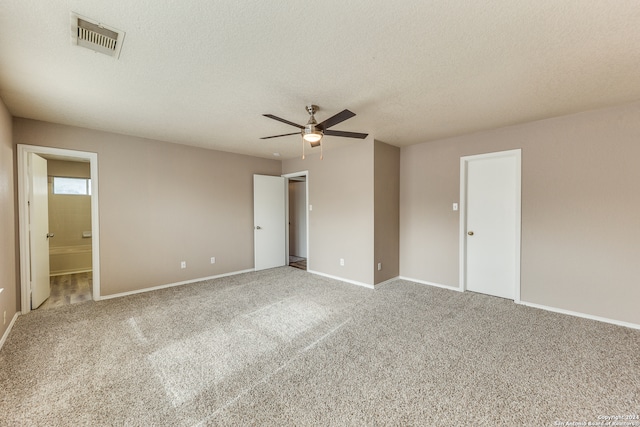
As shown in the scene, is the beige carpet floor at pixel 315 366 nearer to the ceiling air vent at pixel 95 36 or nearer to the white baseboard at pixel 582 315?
the white baseboard at pixel 582 315

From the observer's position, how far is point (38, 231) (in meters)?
3.50

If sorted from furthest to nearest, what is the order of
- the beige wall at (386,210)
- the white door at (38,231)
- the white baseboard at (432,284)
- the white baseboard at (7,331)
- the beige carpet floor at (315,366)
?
the beige wall at (386,210) → the white baseboard at (432,284) → the white door at (38,231) → the white baseboard at (7,331) → the beige carpet floor at (315,366)

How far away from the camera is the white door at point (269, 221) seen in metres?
5.49

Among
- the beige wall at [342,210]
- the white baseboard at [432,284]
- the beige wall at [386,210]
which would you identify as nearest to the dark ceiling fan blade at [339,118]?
the beige wall at [342,210]

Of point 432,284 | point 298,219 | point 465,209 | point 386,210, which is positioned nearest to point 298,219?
point 298,219

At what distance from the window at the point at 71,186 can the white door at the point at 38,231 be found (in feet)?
6.90

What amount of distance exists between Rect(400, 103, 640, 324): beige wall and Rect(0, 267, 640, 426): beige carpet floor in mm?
366

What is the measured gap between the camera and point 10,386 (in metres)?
1.92

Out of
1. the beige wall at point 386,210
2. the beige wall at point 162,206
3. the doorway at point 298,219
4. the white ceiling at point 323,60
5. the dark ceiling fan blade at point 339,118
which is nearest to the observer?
the white ceiling at point 323,60

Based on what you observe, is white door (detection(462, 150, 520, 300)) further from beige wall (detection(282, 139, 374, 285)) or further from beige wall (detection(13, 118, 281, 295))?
beige wall (detection(13, 118, 281, 295))

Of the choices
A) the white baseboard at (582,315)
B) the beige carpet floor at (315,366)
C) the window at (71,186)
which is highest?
the window at (71,186)

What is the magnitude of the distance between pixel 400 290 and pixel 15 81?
16.6ft

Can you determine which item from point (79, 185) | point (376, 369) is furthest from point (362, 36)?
point (79, 185)

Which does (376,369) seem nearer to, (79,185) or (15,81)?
(15,81)
